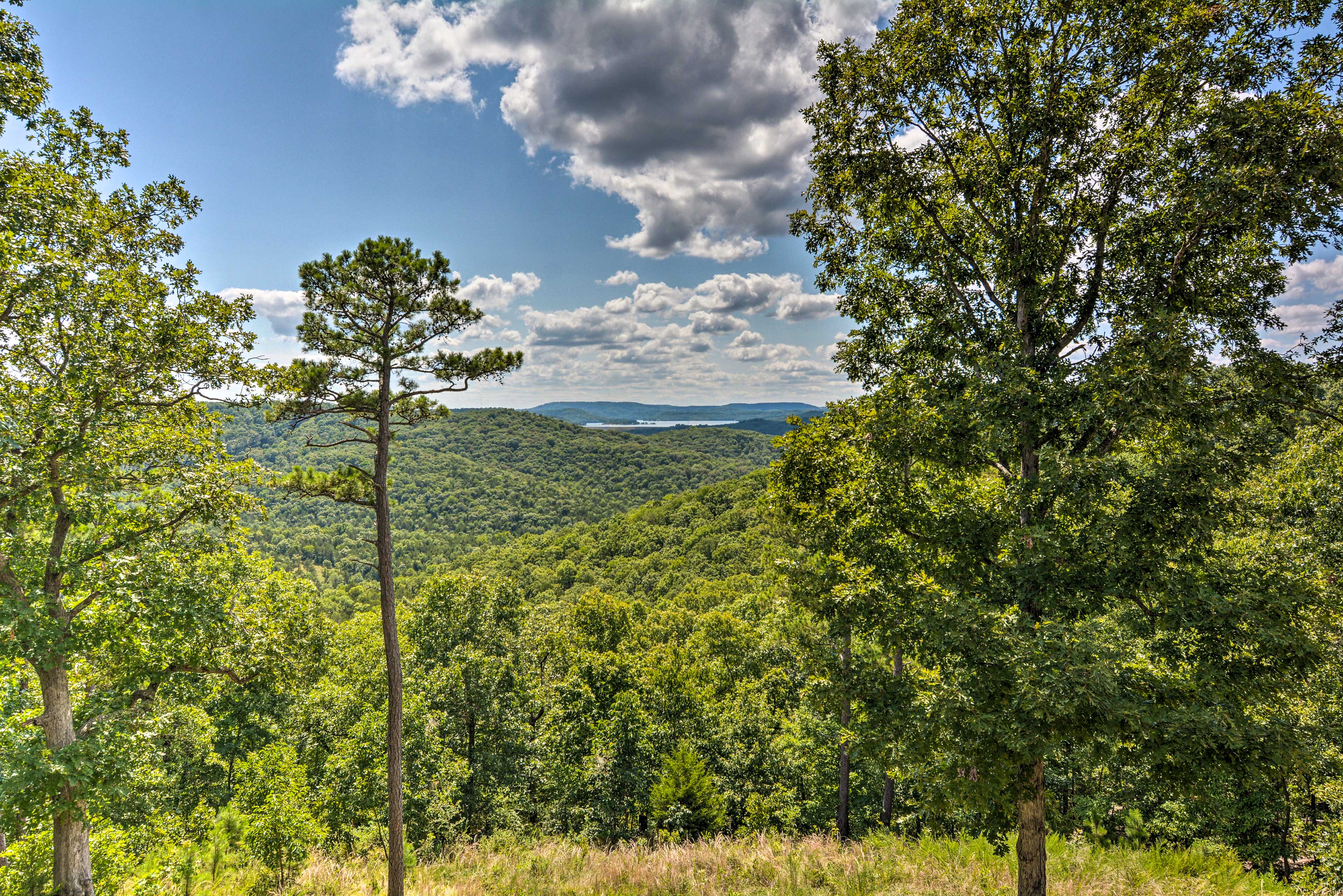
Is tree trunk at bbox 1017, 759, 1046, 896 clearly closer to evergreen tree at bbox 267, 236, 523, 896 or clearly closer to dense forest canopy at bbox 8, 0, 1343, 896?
dense forest canopy at bbox 8, 0, 1343, 896

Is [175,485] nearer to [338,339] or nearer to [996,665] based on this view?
[338,339]

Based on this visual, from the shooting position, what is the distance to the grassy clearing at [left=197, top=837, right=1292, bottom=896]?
7941 mm

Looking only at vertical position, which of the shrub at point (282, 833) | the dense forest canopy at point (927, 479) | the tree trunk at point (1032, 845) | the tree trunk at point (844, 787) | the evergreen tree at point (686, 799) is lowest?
the evergreen tree at point (686, 799)

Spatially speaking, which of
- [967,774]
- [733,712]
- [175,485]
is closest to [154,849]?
[175,485]

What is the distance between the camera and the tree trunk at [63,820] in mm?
8867

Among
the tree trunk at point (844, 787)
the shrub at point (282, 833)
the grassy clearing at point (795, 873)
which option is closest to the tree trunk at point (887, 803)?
the tree trunk at point (844, 787)

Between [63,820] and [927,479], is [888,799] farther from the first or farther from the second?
[63,820]

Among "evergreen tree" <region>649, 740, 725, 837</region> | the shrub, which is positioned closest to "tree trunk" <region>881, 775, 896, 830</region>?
"evergreen tree" <region>649, 740, 725, 837</region>

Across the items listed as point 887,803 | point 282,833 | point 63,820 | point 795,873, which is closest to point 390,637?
point 282,833

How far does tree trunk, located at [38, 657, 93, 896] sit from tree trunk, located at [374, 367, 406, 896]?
198 inches

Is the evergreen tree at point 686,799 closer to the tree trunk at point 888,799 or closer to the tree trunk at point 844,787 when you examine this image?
the tree trunk at point 844,787

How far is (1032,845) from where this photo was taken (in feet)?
21.4

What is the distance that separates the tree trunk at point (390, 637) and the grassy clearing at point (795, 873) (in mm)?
1369

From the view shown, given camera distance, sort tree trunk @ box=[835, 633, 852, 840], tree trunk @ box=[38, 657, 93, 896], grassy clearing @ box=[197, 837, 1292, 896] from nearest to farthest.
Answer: grassy clearing @ box=[197, 837, 1292, 896]
tree trunk @ box=[38, 657, 93, 896]
tree trunk @ box=[835, 633, 852, 840]
